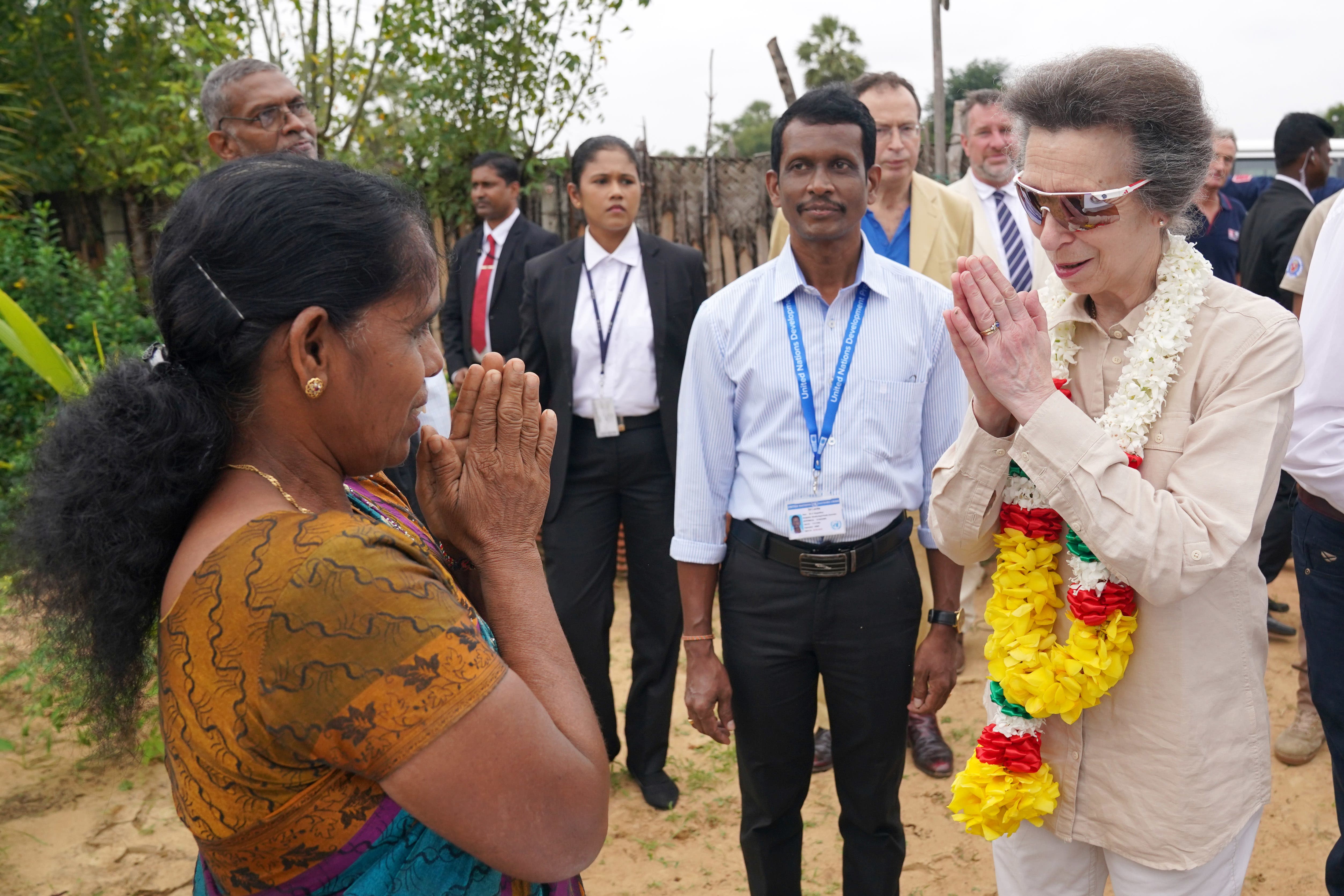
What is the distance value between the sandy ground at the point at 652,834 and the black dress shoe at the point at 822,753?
0.07m

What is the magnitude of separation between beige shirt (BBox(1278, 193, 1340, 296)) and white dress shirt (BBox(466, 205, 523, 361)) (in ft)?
14.1

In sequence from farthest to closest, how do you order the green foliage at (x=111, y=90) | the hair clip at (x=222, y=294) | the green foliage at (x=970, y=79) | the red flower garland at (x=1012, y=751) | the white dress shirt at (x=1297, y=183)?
the green foliage at (x=970, y=79)
the green foliage at (x=111, y=90)
the white dress shirt at (x=1297, y=183)
the red flower garland at (x=1012, y=751)
the hair clip at (x=222, y=294)

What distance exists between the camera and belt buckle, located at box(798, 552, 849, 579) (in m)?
2.70

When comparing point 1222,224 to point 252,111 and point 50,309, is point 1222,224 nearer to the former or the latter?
point 252,111

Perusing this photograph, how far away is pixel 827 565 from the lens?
2.70m

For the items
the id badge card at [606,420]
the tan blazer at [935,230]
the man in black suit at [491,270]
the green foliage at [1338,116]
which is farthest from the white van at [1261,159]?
the green foliage at [1338,116]

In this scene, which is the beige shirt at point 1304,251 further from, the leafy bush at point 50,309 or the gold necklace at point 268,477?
the leafy bush at point 50,309

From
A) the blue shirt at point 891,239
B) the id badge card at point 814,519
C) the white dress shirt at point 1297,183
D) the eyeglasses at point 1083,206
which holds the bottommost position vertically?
the id badge card at point 814,519

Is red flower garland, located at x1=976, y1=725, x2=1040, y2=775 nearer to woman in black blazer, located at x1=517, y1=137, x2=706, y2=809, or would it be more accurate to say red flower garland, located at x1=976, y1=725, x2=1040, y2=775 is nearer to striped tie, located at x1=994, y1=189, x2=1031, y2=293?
woman in black blazer, located at x1=517, y1=137, x2=706, y2=809

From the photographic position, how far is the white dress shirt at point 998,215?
191 inches

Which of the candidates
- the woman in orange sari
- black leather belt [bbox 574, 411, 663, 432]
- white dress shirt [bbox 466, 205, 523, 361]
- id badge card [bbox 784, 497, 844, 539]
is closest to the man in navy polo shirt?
black leather belt [bbox 574, 411, 663, 432]

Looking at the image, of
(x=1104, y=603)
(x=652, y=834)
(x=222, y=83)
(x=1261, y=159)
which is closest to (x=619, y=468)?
(x=652, y=834)

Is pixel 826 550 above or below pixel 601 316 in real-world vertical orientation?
below

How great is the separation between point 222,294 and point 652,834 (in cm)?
324
